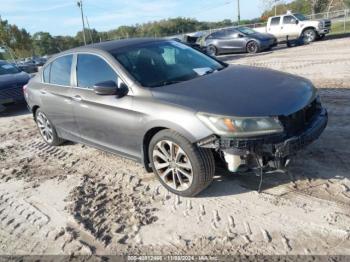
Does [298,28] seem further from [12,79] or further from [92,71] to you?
[92,71]

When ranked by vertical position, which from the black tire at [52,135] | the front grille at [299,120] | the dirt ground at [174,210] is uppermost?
the front grille at [299,120]

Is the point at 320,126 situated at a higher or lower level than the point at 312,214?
higher

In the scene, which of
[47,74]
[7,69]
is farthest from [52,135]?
[7,69]

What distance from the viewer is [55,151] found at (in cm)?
625

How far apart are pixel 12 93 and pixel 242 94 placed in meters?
7.98

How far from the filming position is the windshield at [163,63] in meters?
4.41

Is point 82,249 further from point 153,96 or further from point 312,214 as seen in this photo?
point 312,214

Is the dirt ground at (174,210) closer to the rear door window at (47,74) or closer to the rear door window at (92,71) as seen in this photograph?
the rear door window at (92,71)

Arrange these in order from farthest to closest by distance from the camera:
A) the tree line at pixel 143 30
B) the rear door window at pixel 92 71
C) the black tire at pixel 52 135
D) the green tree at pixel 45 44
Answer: the green tree at pixel 45 44, the tree line at pixel 143 30, the black tire at pixel 52 135, the rear door window at pixel 92 71

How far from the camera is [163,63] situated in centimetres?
471

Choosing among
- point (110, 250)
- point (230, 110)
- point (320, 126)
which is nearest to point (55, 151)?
point (110, 250)

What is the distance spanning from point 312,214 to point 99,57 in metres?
3.15

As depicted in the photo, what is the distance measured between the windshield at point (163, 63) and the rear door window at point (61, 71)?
1.05 m

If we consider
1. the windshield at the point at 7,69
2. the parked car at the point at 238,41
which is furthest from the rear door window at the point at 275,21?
the windshield at the point at 7,69
